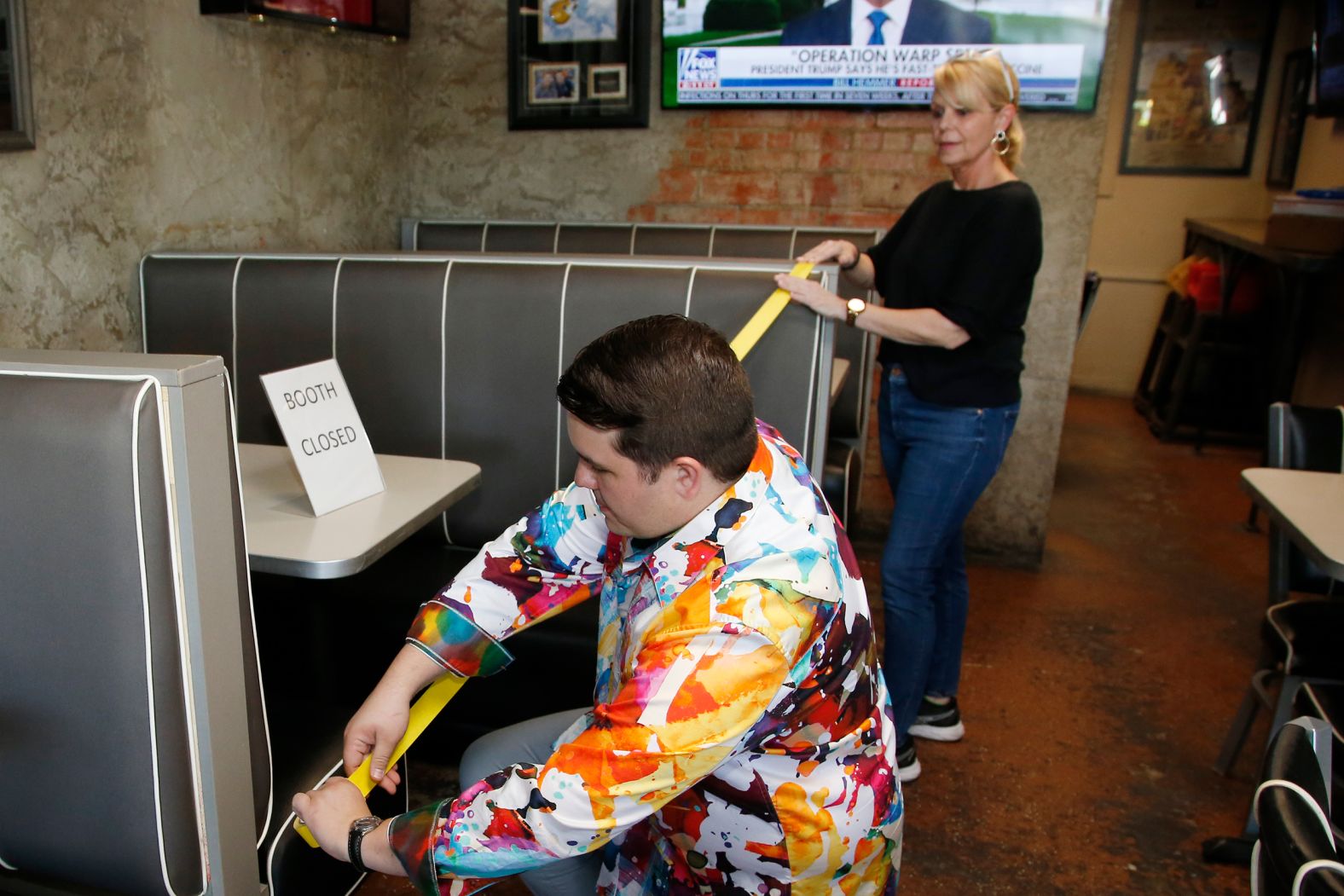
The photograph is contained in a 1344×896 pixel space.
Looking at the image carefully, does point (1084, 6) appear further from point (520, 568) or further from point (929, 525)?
point (520, 568)

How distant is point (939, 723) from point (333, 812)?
1895mm

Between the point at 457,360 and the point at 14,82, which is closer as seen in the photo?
the point at 14,82

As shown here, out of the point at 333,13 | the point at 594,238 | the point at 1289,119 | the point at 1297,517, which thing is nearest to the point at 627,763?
the point at 1297,517

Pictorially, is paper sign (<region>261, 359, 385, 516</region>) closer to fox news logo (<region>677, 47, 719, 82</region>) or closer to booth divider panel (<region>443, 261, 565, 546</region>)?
booth divider panel (<region>443, 261, 565, 546</region>)

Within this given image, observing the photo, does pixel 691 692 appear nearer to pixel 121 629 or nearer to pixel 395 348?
pixel 121 629

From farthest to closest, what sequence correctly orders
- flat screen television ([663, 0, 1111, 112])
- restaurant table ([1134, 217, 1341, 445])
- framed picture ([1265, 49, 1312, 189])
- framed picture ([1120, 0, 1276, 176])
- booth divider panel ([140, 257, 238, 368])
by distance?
framed picture ([1120, 0, 1276, 176]), framed picture ([1265, 49, 1312, 189]), restaurant table ([1134, 217, 1341, 445]), flat screen television ([663, 0, 1111, 112]), booth divider panel ([140, 257, 238, 368])

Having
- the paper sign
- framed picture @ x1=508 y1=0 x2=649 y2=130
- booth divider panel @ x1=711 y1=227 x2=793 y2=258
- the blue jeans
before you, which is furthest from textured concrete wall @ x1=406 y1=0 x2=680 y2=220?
the paper sign

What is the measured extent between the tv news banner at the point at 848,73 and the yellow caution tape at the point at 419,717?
2817 millimetres

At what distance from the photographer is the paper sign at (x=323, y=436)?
5.54 ft

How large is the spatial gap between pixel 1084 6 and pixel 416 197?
8.36ft

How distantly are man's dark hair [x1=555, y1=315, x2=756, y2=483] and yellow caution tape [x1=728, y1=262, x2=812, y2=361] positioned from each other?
0.96m

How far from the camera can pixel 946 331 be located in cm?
216

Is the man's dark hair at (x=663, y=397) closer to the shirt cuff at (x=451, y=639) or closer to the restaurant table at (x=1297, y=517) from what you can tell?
the shirt cuff at (x=451, y=639)

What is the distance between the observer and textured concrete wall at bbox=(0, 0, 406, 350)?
7.32ft
